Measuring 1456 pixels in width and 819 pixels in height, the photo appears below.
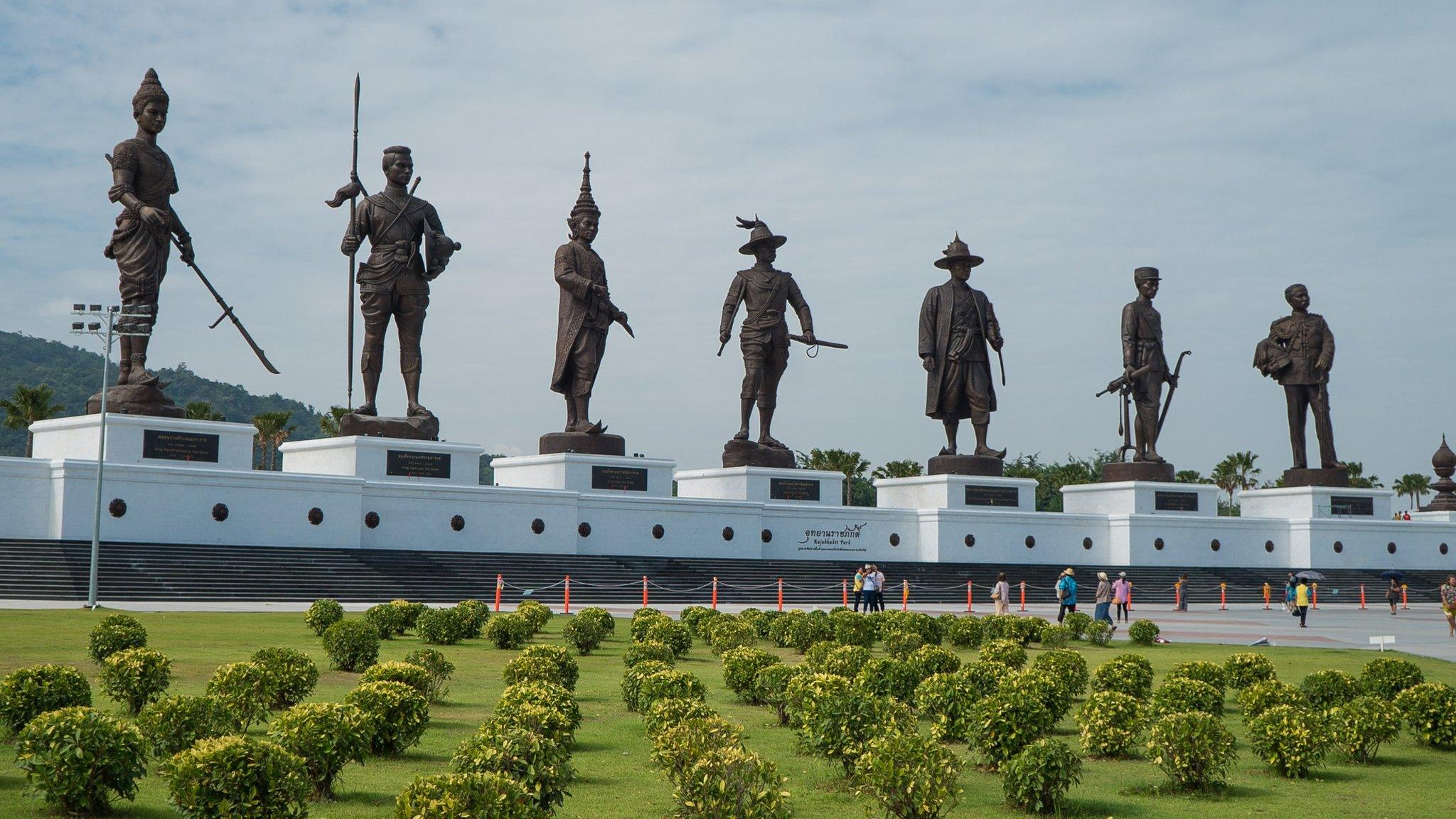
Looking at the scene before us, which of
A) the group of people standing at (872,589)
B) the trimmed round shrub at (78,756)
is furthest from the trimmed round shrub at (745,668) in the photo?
the group of people standing at (872,589)

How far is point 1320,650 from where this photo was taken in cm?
1719

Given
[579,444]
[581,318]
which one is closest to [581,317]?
[581,318]

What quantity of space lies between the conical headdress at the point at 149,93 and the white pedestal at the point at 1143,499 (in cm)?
2263

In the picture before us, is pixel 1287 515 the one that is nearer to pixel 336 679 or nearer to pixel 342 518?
pixel 342 518

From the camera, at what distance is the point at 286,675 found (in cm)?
930

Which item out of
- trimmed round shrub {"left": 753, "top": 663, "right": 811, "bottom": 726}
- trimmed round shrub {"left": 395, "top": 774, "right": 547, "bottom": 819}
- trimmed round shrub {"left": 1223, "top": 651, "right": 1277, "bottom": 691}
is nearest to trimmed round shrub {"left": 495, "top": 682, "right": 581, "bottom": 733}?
trimmed round shrub {"left": 753, "top": 663, "right": 811, "bottom": 726}

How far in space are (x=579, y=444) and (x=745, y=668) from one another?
17200mm

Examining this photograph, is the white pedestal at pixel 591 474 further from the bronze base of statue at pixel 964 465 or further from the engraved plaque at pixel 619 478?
the bronze base of statue at pixel 964 465

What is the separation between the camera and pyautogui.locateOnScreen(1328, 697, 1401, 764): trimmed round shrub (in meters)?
9.30

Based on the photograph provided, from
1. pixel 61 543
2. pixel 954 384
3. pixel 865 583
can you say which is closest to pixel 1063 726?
pixel 865 583

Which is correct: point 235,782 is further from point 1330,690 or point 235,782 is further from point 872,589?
point 872,589

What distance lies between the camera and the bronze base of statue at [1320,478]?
3612 cm

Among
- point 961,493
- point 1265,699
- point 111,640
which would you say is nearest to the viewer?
point 1265,699

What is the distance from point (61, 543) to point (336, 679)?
37.9 feet
